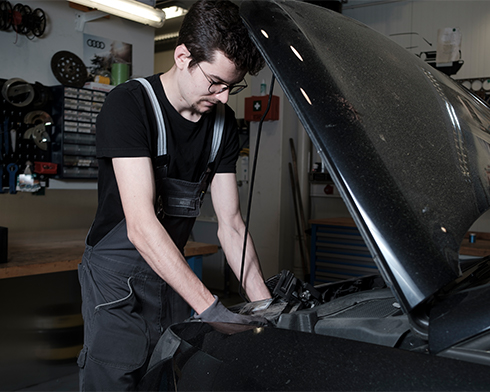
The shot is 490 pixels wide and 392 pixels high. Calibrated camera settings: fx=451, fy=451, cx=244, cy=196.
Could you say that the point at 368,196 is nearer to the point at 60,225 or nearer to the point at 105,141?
the point at 105,141

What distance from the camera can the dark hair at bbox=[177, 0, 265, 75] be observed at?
1.11 m

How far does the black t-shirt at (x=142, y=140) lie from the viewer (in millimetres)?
1116

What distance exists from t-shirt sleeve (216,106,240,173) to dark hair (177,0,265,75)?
31cm

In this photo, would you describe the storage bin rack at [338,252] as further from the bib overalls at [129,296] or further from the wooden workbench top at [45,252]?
the bib overalls at [129,296]

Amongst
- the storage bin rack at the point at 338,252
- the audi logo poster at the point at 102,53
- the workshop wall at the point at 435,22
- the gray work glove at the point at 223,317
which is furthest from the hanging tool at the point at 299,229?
the gray work glove at the point at 223,317

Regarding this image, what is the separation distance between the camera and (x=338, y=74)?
0.68 meters

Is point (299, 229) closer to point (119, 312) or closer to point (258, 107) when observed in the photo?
point (258, 107)

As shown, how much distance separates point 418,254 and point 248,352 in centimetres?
28

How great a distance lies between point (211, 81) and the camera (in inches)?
46.2

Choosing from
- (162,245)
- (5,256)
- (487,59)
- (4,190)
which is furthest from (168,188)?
(487,59)

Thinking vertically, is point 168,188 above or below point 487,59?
below

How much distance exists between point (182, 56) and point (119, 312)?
71cm

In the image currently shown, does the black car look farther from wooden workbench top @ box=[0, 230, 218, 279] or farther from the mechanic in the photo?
wooden workbench top @ box=[0, 230, 218, 279]

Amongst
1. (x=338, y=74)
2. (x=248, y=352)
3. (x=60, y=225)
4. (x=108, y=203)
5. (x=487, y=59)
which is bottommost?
(x=60, y=225)
